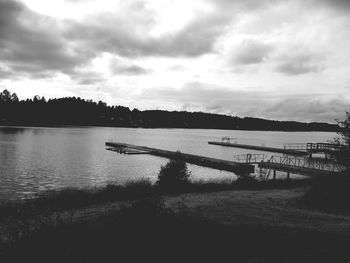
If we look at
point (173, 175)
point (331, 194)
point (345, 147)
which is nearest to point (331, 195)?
point (331, 194)

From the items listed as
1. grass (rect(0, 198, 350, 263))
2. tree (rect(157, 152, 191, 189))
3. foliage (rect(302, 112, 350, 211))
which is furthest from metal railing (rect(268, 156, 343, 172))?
grass (rect(0, 198, 350, 263))

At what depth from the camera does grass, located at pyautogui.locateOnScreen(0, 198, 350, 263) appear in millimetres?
8859

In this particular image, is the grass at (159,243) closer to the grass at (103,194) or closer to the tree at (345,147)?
the grass at (103,194)

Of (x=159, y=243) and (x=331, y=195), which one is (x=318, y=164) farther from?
(x=159, y=243)

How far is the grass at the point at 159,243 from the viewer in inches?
349

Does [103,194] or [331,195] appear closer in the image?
[331,195]

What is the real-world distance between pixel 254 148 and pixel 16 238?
86.4 m

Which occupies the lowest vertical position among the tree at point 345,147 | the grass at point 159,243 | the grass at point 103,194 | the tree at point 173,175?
the grass at point 103,194

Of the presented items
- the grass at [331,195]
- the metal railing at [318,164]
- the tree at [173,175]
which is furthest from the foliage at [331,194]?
the metal railing at [318,164]

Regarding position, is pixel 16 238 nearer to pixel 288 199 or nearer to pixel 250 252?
pixel 250 252

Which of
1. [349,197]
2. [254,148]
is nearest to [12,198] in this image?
[349,197]

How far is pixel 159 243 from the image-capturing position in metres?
9.44

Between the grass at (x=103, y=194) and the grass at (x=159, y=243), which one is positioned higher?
the grass at (x=159, y=243)

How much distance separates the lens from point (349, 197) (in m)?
17.8
